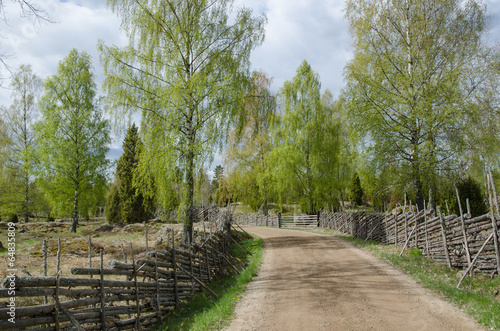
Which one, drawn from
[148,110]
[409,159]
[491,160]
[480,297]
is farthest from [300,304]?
[491,160]

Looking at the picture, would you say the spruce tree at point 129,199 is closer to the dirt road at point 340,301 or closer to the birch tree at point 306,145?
the birch tree at point 306,145

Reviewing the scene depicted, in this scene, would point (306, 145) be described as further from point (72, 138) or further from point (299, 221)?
point (72, 138)

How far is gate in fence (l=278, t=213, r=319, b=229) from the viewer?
26297mm

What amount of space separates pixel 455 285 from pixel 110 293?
7446 millimetres

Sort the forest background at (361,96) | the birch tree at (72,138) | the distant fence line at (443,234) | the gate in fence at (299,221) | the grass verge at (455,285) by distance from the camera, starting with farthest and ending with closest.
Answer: the gate in fence at (299,221), the birch tree at (72,138), the forest background at (361,96), the distant fence line at (443,234), the grass verge at (455,285)

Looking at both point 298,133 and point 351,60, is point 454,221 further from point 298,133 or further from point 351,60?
point 298,133

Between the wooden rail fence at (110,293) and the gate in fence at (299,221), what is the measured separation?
716 inches

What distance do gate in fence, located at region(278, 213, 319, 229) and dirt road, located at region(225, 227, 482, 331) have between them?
1631 cm

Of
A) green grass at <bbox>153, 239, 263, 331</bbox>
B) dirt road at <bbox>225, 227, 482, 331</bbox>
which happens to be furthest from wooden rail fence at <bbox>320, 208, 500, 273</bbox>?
green grass at <bbox>153, 239, 263, 331</bbox>

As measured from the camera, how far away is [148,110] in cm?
1086

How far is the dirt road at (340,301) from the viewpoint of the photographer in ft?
17.4

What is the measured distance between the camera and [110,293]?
17.5ft

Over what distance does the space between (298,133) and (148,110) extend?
49.9 feet

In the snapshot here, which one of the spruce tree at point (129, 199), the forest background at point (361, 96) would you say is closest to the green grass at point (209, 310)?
the forest background at point (361, 96)
